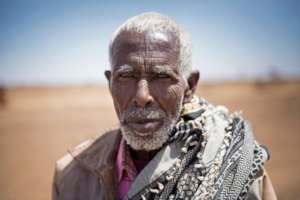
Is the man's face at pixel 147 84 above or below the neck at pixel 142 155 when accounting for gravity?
above

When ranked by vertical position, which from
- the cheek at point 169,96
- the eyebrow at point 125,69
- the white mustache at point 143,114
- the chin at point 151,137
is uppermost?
the eyebrow at point 125,69

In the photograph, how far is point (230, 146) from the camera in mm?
1705

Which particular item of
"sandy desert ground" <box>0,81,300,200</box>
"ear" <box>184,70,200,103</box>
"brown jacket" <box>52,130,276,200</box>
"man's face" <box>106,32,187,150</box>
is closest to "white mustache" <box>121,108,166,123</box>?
"man's face" <box>106,32,187,150</box>

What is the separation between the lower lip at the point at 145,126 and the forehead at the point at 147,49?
0.42 m

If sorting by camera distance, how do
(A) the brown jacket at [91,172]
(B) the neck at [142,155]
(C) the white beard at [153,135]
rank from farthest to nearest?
(B) the neck at [142,155] < (A) the brown jacket at [91,172] < (C) the white beard at [153,135]

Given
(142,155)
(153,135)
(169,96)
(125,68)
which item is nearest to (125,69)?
(125,68)

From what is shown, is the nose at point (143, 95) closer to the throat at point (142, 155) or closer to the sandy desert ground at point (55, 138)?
the throat at point (142, 155)

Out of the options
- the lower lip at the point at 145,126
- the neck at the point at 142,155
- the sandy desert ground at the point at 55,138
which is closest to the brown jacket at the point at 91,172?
the neck at the point at 142,155

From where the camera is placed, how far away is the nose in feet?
5.55

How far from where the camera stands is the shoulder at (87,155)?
2086mm

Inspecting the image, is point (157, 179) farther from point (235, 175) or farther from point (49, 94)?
point (49, 94)

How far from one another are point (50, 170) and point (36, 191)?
110cm

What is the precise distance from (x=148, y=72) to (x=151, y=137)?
0.48 m

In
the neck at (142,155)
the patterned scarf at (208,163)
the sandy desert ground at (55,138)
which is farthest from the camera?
the sandy desert ground at (55,138)
